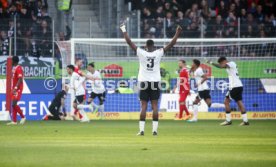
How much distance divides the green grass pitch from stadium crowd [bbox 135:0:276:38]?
14178 mm

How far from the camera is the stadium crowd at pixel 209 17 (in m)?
34.1

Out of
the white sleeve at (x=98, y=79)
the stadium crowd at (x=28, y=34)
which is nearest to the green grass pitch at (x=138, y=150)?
the white sleeve at (x=98, y=79)

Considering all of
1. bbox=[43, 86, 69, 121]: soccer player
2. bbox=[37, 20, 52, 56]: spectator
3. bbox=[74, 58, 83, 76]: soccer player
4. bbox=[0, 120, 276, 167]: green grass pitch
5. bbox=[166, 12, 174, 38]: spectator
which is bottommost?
bbox=[0, 120, 276, 167]: green grass pitch

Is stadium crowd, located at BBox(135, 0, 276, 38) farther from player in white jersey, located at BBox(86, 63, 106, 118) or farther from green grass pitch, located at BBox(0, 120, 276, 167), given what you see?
green grass pitch, located at BBox(0, 120, 276, 167)

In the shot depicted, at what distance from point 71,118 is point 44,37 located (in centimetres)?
373

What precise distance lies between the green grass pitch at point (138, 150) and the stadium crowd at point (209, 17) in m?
14.2

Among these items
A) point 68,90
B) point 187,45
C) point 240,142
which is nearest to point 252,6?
point 187,45

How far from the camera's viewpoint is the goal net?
32219 millimetres

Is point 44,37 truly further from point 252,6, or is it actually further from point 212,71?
point 252,6

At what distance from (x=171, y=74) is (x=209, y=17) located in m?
6.33

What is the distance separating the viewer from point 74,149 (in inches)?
582

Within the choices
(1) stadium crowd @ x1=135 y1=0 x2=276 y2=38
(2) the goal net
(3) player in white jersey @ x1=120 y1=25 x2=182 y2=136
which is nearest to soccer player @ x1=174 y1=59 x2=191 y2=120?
(2) the goal net

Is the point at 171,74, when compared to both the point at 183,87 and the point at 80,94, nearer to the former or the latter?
the point at 183,87

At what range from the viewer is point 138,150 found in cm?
1467
